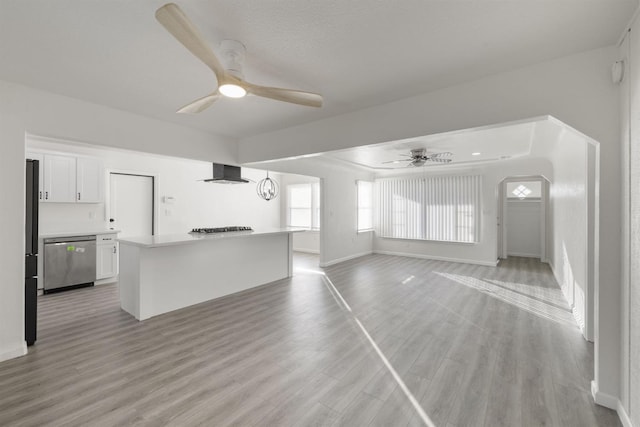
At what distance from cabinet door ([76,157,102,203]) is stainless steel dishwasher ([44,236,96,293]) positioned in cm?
72

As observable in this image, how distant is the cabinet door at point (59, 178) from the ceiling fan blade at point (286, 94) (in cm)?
454

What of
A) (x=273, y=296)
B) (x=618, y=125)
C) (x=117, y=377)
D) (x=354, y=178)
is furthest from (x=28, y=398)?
(x=354, y=178)

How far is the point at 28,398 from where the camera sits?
Answer: 200 centimetres

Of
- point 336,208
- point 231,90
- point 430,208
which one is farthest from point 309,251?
point 231,90

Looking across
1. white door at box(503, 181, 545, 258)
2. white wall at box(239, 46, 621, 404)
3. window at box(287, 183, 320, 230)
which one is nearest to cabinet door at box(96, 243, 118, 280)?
window at box(287, 183, 320, 230)

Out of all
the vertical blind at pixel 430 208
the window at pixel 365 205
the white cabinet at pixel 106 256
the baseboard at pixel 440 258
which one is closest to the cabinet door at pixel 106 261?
the white cabinet at pixel 106 256

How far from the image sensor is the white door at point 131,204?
5.34 metres

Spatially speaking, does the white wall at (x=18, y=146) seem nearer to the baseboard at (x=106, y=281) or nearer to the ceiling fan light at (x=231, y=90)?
the ceiling fan light at (x=231, y=90)

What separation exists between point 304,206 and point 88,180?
206 inches

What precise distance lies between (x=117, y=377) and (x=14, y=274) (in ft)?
4.71

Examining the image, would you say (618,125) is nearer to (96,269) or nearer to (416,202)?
(416,202)

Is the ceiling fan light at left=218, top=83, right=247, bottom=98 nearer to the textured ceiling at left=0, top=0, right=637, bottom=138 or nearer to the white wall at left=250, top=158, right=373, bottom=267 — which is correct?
the textured ceiling at left=0, top=0, right=637, bottom=138

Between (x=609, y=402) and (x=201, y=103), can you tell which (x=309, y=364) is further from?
(x=201, y=103)

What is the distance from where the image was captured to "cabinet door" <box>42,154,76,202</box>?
4.50m
